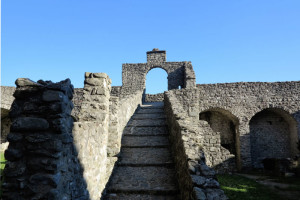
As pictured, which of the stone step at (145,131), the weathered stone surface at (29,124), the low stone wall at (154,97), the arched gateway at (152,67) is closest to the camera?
the weathered stone surface at (29,124)

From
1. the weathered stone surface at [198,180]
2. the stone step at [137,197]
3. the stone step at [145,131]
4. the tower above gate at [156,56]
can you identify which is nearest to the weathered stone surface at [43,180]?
the weathered stone surface at [198,180]

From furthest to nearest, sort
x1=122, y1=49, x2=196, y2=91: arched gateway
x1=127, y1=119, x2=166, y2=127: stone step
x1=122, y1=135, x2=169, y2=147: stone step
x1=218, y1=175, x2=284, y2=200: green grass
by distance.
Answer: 1. x1=122, y1=49, x2=196, y2=91: arched gateway
2. x1=127, y1=119, x2=166, y2=127: stone step
3. x1=218, y1=175, x2=284, y2=200: green grass
4. x1=122, y1=135, x2=169, y2=147: stone step

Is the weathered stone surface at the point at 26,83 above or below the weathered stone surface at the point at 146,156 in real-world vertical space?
above

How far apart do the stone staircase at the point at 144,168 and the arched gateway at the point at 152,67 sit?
1118 centimetres

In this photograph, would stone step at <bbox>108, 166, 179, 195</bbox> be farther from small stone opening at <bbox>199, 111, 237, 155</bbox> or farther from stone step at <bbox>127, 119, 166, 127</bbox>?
small stone opening at <bbox>199, 111, 237, 155</bbox>

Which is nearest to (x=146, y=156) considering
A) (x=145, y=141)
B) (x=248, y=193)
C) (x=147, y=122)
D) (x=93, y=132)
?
(x=145, y=141)

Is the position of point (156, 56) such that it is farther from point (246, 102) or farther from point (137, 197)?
point (137, 197)

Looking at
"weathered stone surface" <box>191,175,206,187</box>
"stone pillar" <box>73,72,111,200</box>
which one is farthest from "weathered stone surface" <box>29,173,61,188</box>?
"weathered stone surface" <box>191,175,206,187</box>

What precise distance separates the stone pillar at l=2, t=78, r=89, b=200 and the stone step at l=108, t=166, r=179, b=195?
1.87 meters

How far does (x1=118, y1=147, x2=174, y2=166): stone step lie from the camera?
17.0 ft

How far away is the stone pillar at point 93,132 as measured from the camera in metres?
3.15

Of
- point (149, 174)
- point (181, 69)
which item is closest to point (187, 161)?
point (149, 174)

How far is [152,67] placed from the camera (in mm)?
19156

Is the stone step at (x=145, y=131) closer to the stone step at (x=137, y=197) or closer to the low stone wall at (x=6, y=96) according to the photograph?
the stone step at (x=137, y=197)
